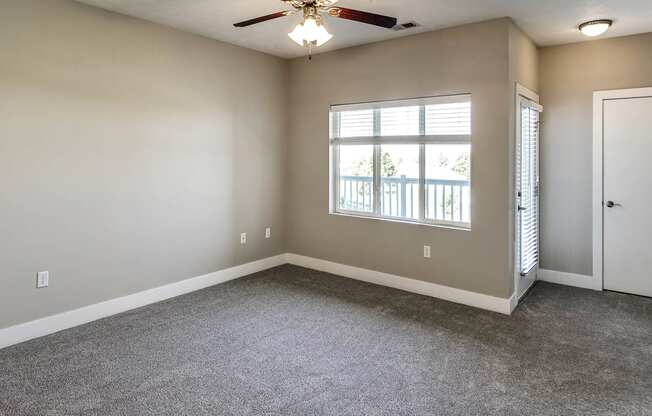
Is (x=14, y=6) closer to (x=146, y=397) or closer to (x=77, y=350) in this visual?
(x=77, y=350)

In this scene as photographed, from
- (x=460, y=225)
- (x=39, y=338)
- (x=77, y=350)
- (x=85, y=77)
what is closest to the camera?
(x=77, y=350)

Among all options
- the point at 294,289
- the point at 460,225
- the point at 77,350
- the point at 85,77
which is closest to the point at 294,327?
the point at 294,289

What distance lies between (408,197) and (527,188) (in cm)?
121

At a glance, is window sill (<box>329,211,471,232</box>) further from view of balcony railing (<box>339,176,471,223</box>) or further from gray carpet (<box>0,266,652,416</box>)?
gray carpet (<box>0,266,652,416</box>)

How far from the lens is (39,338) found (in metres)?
3.23

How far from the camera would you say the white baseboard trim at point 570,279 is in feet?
14.7

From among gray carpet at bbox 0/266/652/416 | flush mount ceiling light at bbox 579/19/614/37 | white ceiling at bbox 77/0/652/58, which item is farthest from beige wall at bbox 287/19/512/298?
flush mount ceiling light at bbox 579/19/614/37

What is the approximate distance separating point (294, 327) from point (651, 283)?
3.61 m

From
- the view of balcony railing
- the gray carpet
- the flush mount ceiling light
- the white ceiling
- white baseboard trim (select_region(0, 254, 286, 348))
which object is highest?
the white ceiling

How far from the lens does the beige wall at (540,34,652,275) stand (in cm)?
432

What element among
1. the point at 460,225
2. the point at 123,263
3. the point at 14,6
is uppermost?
the point at 14,6

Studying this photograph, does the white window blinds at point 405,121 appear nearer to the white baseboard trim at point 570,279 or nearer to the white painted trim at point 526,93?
the white painted trim at point 526,93

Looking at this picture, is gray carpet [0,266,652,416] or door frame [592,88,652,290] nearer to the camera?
gray carpet [0,266,652,416]

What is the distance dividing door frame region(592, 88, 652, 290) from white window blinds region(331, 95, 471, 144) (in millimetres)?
1531
